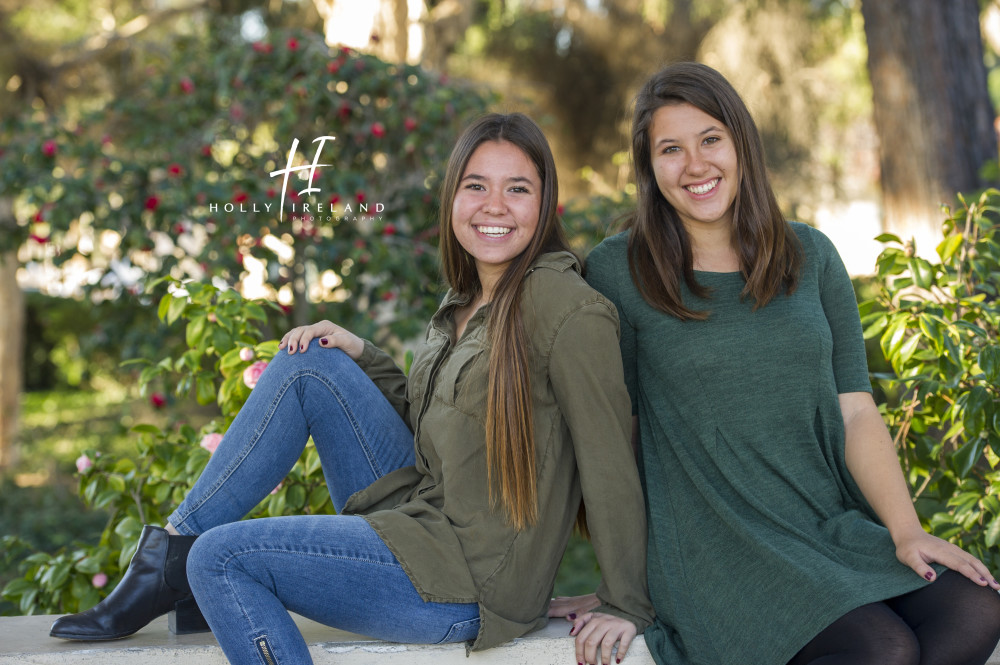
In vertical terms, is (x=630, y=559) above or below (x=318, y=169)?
below

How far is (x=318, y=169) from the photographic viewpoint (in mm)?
3893

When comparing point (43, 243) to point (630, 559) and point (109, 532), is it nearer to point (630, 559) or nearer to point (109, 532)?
point (109, 532)

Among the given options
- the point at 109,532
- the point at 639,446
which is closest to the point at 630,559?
the point at 639,446

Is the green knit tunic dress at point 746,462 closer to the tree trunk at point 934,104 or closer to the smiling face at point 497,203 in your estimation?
the smiling face at point 497,203

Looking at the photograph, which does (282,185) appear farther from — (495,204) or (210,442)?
(495,204)

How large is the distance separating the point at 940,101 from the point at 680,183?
2082 millimetres

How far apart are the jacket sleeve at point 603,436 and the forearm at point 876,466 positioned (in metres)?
0.47

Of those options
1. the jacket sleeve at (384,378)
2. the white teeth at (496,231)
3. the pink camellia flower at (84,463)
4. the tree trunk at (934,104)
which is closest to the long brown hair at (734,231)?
the white teeth at (496,231)

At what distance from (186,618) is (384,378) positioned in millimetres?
690

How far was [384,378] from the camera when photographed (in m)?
2.24

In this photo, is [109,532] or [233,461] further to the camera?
[109,532]

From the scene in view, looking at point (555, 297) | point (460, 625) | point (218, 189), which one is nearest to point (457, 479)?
point (460, 625)

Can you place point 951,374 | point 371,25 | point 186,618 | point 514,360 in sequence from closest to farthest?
point 514,360, point 186,618, point 951,374, point 371,25

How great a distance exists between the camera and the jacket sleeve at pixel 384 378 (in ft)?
7.29
